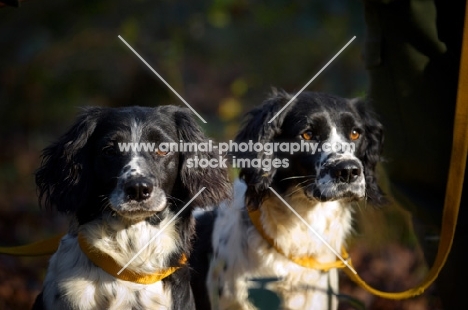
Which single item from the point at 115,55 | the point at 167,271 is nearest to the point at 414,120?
the point at 167,271

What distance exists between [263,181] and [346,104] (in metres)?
0.67

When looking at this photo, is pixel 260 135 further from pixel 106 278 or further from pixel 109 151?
pixel 106 278

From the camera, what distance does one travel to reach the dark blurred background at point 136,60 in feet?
29.2

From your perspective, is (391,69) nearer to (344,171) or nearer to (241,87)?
(344,171)

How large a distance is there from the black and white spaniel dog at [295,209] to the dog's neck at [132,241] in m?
0.71

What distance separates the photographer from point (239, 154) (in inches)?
205

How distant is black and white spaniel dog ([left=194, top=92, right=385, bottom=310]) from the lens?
4.70m

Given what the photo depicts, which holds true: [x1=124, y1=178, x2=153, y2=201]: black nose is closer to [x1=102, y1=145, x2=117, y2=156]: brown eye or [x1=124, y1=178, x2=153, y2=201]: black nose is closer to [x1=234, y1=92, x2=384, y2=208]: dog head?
[x1=102, y1=145, x2=117, y2=156]: brown eye

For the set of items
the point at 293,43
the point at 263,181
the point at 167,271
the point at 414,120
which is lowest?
the point at 167,271

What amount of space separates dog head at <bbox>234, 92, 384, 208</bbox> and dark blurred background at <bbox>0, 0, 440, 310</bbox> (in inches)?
128

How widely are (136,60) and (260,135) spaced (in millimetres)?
4467

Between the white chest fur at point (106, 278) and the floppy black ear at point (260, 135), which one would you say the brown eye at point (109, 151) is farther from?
the floppy black ear at point (260, 135)

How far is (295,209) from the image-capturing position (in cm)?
495

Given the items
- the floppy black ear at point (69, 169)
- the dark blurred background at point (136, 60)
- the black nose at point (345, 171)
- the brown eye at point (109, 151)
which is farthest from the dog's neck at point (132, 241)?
the dark blurred background at point (136, 60)
